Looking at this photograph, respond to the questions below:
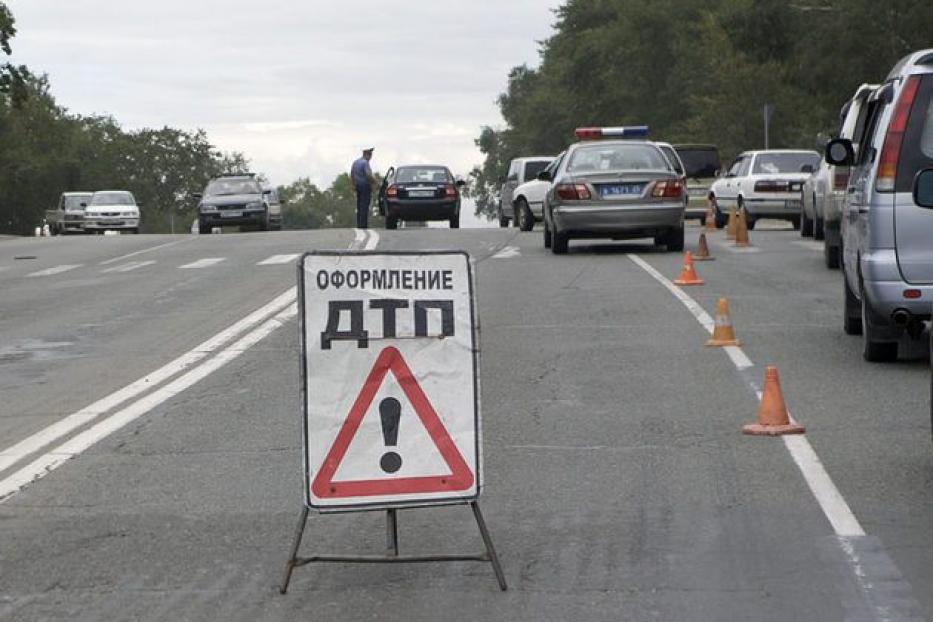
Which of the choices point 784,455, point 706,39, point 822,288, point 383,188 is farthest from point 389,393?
point 706,39

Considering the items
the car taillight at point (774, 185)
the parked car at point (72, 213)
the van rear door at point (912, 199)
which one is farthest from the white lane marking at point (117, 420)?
the parked car at point (72, 213)

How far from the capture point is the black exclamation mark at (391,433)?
695 cm

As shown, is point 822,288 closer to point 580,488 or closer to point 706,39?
point 580,488

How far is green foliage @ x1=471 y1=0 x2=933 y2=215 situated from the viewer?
198ft

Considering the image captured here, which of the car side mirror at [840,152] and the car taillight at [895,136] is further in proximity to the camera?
the car side mirror at [840,152]

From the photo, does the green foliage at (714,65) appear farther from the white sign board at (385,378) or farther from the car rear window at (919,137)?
the white sign board at (385,378)

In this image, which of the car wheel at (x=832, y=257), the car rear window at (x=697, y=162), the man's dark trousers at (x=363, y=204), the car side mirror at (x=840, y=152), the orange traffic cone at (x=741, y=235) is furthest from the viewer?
the car rear window at (x=697, y=162)

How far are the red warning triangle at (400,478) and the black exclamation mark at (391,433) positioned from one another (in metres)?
0.05

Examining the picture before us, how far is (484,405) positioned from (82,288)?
44.8ft

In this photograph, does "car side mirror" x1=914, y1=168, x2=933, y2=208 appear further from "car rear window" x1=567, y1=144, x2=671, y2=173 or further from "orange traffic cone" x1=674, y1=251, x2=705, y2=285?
"car rear window" x1=567, y1=144, x2=671, y2=173

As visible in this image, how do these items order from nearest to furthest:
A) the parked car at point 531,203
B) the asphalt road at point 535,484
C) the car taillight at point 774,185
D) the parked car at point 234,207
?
the asphalt road at point 535,484 < the car taillight at point 774,185 < the parked car at point 531,203 < the parked car at point 234,207

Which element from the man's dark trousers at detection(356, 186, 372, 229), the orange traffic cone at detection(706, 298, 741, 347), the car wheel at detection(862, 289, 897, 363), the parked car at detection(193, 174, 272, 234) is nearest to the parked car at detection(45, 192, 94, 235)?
the parked car at detection(193, 174, 272, 234)

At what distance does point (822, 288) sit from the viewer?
68.4 ft

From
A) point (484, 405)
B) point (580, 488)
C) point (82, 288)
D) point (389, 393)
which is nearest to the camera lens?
point (389, 393)
